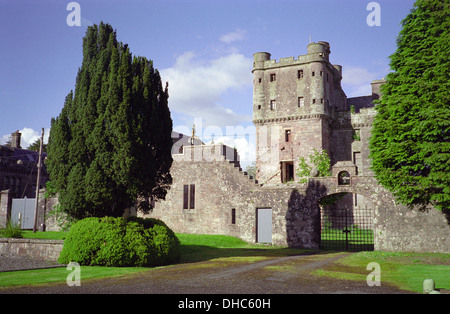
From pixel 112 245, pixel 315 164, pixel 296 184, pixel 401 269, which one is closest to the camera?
pixel 112 245

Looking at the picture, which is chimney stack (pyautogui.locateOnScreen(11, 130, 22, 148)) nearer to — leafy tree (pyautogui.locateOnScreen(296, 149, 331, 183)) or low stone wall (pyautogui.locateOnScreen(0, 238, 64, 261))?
low stone wall (pyautogui.locateOnScreen(0, 238, 64, 261))

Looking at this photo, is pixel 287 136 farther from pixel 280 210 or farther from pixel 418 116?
pixel 418 116

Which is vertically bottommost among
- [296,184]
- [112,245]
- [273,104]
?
[112,245]

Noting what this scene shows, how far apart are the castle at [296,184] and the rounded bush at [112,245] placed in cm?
1284

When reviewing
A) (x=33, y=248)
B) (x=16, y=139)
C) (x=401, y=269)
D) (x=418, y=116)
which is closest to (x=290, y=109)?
(x=418, y=116)

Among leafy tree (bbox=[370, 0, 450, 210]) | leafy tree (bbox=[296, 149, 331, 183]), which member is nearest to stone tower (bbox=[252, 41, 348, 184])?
leafy tree (bbox=[296, 149, 331, 183])

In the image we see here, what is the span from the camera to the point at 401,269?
49.0 ft

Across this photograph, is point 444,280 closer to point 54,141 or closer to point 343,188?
point 343,188

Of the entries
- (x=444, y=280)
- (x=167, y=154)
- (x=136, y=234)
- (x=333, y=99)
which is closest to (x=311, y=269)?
(x=444, y=280)

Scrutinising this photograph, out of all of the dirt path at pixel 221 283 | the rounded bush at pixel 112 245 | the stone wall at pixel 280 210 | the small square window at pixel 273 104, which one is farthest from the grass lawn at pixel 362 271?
the small square window at pixel 273 104

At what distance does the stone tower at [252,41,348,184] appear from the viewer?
139 ft

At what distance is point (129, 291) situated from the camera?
973 cm

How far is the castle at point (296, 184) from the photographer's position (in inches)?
911

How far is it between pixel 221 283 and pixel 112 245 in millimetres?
5572
